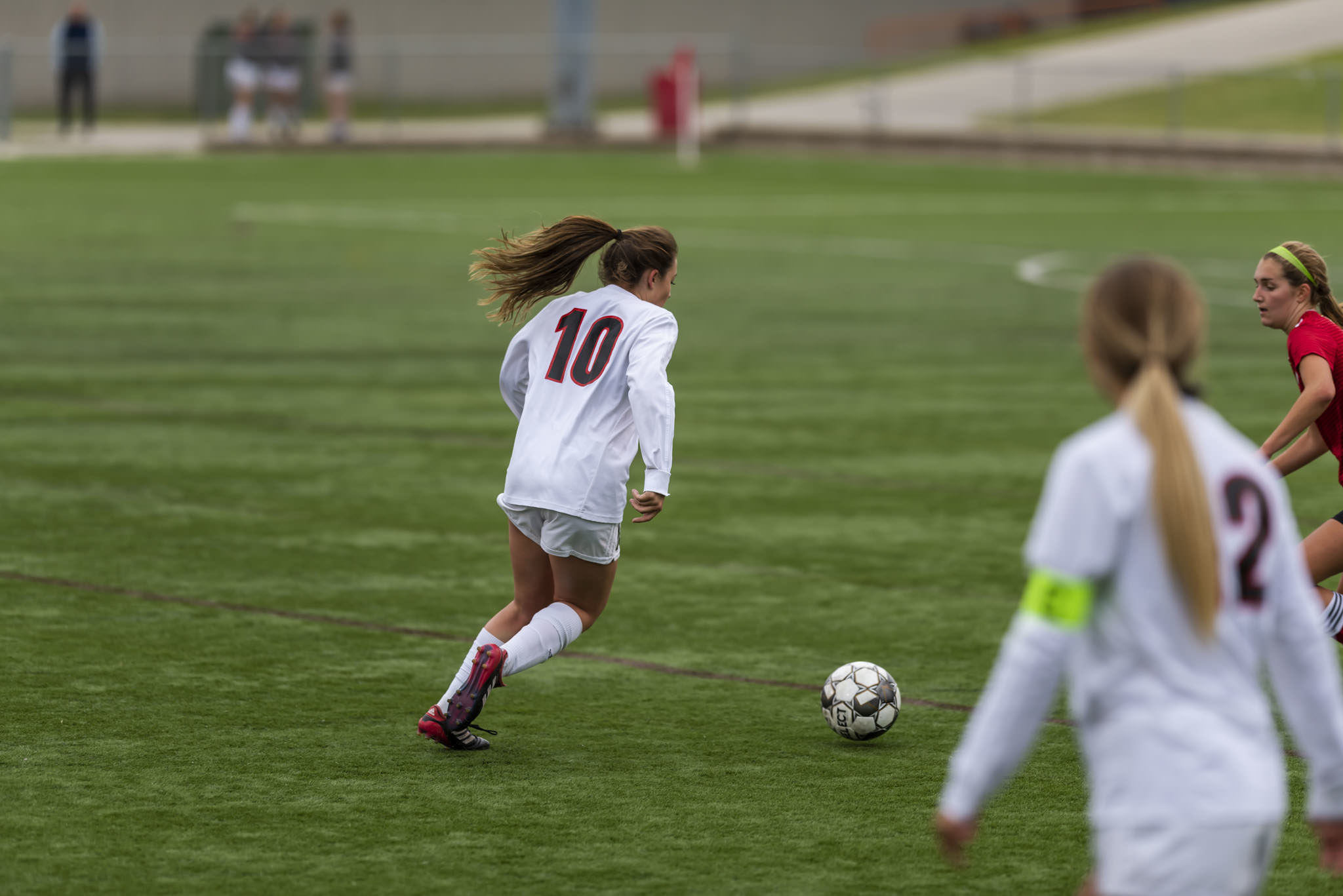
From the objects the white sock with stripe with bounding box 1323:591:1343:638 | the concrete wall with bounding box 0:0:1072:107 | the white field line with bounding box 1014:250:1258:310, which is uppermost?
the concrete wall with bounding box 0:0:1072:107

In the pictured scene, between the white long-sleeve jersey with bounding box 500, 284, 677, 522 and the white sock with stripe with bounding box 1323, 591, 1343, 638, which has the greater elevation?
the white long-sleeve jersey with bounding box 500, 284, 677, 522

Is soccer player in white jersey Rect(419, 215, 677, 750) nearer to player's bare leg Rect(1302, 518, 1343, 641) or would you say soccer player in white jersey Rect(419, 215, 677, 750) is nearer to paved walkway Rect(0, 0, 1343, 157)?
player's bare leg Rect(1302, 518, 1343, 641)

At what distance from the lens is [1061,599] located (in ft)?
11.5

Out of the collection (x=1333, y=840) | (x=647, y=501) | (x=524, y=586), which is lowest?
(x=524, y=586)

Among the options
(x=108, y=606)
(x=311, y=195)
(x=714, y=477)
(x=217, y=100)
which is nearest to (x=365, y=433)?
(x=714, y=477)

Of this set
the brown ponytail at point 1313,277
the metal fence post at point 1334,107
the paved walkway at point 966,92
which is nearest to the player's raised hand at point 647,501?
the brown ponytail at point 1313,277

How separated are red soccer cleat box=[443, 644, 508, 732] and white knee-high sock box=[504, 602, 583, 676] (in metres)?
0.05

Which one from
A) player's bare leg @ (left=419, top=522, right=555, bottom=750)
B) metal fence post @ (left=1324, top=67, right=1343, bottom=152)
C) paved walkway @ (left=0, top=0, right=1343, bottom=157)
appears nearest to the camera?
player's bare leg @ (left=419, top=522, right=555, bottom=750)

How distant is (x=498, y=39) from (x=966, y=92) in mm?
11828

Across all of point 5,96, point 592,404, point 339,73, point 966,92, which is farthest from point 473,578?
point 966,92

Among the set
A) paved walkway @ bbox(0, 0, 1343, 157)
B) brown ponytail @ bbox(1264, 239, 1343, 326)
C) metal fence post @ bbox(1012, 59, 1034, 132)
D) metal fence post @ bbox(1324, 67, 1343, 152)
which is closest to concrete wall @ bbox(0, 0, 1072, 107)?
paved walkway @ bbox(0, 0, 1343, 157)

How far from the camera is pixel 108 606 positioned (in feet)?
28.4

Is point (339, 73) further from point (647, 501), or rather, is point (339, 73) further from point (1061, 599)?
point (1061, 599)

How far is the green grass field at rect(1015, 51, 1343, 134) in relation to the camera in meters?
43.8
